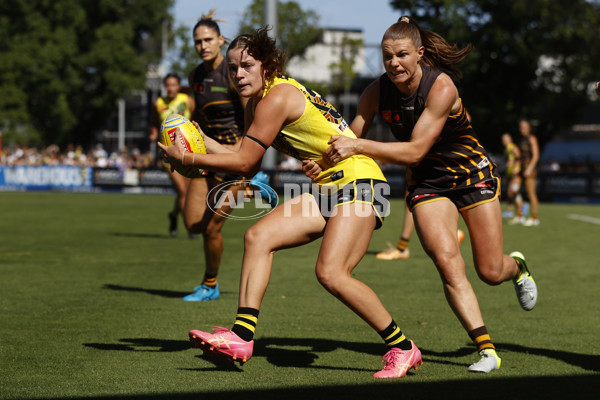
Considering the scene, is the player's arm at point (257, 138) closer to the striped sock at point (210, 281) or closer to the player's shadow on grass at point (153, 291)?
the striped sock at point (210, 281)

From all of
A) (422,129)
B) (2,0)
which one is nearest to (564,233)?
(422,129)

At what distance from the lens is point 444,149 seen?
5590 millimetres

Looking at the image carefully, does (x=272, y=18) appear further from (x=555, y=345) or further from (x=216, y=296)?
(x=555, y=345)

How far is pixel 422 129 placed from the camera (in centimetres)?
520

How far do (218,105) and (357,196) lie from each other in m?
3.47

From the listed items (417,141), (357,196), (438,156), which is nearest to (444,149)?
(438,156)

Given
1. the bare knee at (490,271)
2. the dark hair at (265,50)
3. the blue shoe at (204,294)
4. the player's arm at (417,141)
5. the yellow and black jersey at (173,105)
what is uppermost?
the dark hair at (265,50)

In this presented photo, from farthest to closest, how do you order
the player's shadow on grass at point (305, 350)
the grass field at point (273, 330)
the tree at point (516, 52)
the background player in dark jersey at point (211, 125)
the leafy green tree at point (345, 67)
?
1. the leafy green tree at point (345, 67)
2. the tree at point (516, 52)
3. the background player in dark jersey at point (211, 125)
4. the player's shadow on grass at point (305, 350)
5. the grass field at point (273, 330)

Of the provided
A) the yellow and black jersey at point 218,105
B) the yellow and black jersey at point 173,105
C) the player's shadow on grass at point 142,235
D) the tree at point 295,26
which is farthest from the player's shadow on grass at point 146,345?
the tree at point 295,26

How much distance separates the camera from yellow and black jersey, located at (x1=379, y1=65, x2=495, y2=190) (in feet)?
17.9

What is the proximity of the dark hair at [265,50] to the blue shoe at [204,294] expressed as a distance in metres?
3.39

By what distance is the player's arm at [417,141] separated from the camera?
5098 mm

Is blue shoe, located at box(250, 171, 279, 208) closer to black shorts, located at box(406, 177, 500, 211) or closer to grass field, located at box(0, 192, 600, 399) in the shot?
grass field, located at box(0, 192, 600, 399)

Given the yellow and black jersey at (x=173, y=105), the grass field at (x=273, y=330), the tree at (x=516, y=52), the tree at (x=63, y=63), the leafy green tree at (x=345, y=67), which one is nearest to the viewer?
the grass field at (x=273, y=330)
